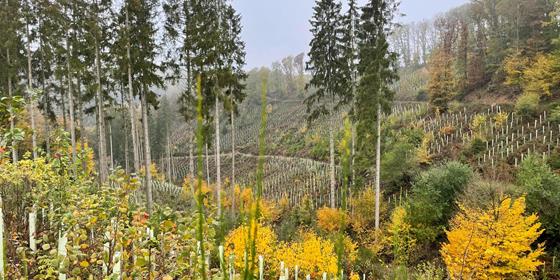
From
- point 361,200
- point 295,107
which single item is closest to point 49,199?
point 361,200

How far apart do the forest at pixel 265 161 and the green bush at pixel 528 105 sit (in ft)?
0.46

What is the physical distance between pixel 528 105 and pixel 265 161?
1921cm

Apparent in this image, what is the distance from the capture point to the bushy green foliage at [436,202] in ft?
45.1

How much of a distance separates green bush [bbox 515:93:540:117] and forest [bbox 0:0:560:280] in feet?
0.46

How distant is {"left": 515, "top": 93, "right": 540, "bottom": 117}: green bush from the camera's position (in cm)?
2323

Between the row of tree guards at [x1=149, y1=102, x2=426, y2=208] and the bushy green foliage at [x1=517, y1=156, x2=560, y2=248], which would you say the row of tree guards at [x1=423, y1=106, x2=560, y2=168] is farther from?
the row of tree guards at [x1=149, y1=102, x2=426, y2=208]

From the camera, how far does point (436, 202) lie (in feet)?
46.0

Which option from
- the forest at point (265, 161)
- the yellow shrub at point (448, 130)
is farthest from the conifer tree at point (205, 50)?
the yellow shrub at point (448, 130)

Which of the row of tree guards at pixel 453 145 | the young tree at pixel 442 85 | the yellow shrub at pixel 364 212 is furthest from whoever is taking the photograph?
the young tree at pixel 442 85

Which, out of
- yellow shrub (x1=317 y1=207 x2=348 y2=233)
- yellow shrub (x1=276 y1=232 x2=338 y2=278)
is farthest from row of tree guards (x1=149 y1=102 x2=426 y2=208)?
yellow shrub (x1=276 y1=232 x2=338 y2=278)

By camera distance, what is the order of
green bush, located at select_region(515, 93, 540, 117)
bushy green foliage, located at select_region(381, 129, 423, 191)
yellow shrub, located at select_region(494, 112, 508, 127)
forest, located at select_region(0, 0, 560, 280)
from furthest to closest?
yellow shrub, located at select_region(494, 112, 508, 127), green bush, located at select_region(515, 93, 540, 117), bushy green foliage, located at select_region(381, 129, 423, 191), forest, located at select_region(0, 0, 560, 280)

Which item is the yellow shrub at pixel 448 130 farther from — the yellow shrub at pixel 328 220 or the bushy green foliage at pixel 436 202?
the yellow shrub at pixel 328 220

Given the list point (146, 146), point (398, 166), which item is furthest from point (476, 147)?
point (146, 146)

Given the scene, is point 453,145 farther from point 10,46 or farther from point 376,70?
point 10,46
